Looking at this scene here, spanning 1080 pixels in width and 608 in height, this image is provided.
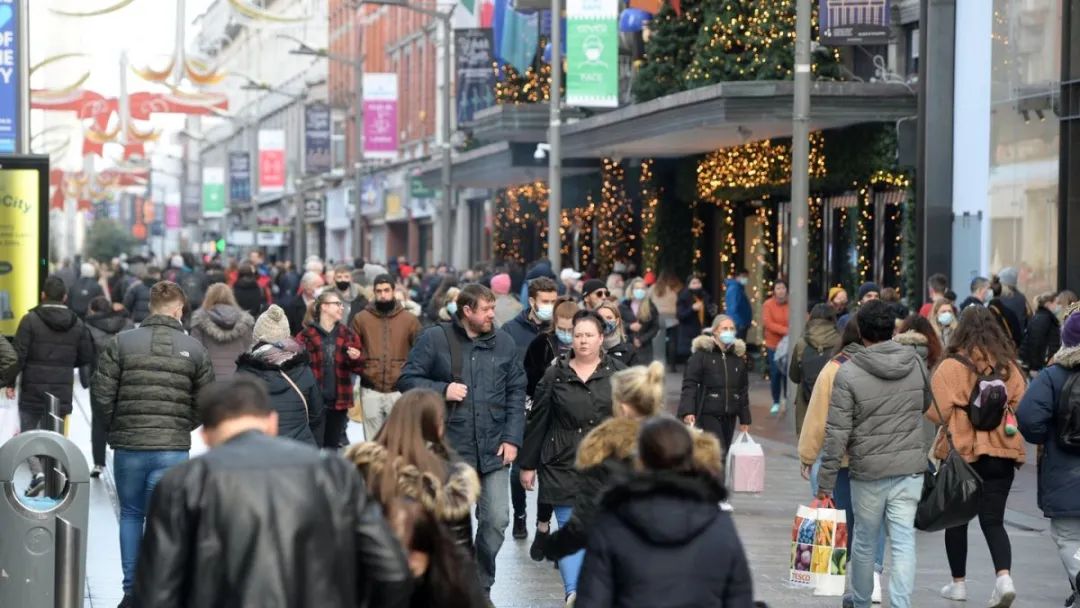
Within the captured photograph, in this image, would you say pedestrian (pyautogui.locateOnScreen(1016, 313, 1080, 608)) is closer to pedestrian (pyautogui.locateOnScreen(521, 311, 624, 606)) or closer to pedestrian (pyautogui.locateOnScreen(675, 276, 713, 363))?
pedestrian (pyautogui.locateOnScreen(521, 311, 624, 606))

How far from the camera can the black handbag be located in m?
10.1

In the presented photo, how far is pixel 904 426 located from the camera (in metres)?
9.86

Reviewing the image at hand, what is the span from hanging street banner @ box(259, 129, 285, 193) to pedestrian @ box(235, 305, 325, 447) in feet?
178

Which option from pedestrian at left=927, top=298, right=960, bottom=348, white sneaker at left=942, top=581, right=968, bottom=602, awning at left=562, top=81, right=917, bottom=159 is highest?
awning at left=562, top=81, right=917, bottom=159

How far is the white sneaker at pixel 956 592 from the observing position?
1123 centimetres

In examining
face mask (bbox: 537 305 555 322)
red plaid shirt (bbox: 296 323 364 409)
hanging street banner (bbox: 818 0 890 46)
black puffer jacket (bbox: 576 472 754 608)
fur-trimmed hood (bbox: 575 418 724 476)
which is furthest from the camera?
hanging street banner (bbox: 818 0 890 46)

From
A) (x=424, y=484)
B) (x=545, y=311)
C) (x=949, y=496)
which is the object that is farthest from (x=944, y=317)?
(x=424, y=484)

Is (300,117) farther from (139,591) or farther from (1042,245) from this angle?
(139,591)

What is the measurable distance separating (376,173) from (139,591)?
196ft

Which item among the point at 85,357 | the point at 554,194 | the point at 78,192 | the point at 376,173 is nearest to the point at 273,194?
the point at 78,192

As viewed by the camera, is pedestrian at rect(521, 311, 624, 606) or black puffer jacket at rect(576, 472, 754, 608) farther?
pedestrian at rect(521, 311, 624, 606)

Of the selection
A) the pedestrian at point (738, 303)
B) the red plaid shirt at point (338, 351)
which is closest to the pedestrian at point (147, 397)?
the red plaid shirt at point (338, 351)

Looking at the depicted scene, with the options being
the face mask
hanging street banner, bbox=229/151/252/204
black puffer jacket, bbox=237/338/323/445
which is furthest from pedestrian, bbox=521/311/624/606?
hanging street banner, bbox=229/151/252/204

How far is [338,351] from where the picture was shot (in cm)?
1480
